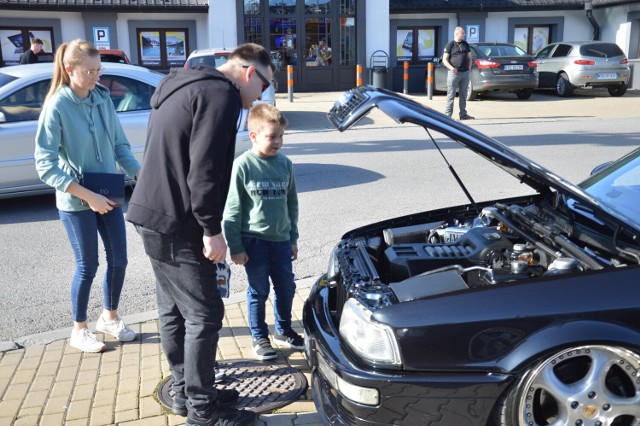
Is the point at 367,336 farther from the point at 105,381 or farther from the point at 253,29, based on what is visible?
the point at 253,29

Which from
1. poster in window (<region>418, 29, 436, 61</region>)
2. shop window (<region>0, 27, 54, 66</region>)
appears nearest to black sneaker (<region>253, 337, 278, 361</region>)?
shop window (<region>0, 27, 54, 66</region>)

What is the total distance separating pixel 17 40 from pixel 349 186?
18452 mm

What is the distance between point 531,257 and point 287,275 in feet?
4.73

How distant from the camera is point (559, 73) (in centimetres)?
2050

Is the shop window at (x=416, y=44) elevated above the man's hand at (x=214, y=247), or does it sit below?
above

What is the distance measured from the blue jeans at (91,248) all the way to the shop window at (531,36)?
24083mm

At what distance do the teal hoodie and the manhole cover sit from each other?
4.18 ft

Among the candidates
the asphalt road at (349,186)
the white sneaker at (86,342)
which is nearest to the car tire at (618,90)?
the asphalt road at (349,186)

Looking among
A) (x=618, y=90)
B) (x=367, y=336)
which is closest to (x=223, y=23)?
(x=618, y=90)

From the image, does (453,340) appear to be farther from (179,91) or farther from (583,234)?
(179,91)

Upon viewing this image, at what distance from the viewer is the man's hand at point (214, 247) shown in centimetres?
290

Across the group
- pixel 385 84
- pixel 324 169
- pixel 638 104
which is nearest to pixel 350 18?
pixel 385 84

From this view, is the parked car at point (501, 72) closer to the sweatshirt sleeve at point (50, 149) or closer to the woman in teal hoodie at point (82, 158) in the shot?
the woman in teal hoodie at point (82, 158)

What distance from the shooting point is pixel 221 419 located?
3.21m
